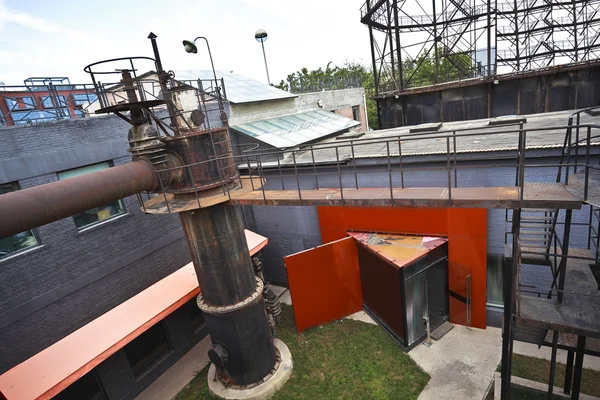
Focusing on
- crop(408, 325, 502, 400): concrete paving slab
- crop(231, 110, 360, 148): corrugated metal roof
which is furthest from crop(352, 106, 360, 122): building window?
crop(408, 325, 502, 400): concrete paving slab

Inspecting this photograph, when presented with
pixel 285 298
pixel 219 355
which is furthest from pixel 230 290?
pixel 285 298

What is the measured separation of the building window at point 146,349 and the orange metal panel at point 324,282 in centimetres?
421

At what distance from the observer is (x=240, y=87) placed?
18000 mm

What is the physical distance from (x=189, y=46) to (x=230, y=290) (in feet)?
16.9

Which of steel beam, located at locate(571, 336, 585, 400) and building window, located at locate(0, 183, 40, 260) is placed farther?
building window, located at locate(0, 183, 40, 260)

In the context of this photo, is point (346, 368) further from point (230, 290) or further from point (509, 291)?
point (509, 291)

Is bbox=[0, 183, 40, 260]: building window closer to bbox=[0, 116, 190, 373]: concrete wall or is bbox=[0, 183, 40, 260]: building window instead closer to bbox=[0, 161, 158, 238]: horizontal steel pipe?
bbox=[0, 116, 190, 373]: concrete wall

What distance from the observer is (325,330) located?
10.6 metres

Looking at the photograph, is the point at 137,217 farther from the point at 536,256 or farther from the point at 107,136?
the point at 536,256

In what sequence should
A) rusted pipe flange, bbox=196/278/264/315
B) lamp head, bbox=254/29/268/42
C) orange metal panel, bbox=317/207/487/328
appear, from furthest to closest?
lamp head, bbox=254/29/268/42 → orange metal panel, bbox=317/207/487/328 → rusted pipe flange, bbox=196/278/264/315

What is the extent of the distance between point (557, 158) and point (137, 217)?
11.6 metres

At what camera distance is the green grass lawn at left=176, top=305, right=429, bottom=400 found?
8227 mm

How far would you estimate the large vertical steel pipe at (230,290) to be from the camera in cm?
700

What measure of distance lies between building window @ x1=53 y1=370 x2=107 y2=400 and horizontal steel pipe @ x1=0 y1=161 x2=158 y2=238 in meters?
5.53
